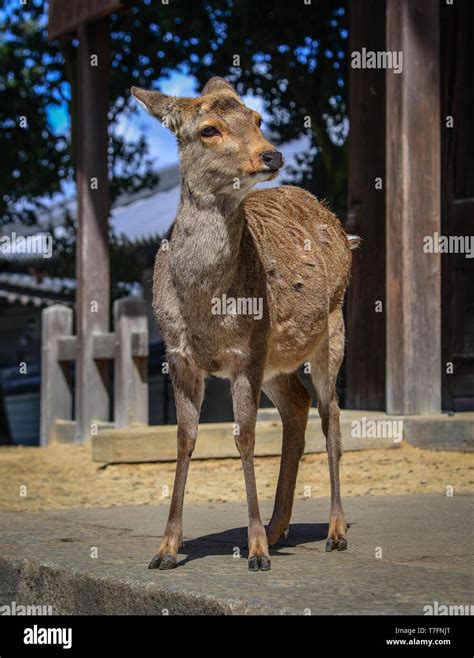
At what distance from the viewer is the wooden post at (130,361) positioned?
417 inches

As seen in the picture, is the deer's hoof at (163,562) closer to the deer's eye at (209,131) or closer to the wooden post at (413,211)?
the deer's eye at (209,131)

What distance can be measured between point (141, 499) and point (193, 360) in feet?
9.33

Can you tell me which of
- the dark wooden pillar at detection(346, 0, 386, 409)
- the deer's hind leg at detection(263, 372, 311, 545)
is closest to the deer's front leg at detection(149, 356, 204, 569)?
the deer's hind leg at detection(263, 372, 311, 545)

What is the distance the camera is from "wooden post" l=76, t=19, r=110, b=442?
11.1m

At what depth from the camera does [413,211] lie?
8.57 m

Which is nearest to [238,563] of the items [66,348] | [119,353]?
[119,353]

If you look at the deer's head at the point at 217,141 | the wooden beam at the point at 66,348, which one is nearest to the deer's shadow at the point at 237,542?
the deer's head at the point at 217,141

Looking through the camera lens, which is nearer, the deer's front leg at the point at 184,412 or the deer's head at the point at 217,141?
the deer's head at the point at 217,141

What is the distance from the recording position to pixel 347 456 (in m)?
8.53

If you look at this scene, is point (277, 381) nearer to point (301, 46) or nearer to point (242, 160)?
point (242, 160)

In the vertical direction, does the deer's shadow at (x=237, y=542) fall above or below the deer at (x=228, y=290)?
below
